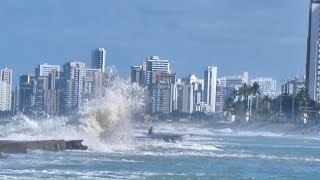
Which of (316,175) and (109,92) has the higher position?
(109,92)

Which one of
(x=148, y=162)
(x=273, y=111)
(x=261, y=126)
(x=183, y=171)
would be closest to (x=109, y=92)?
(x=148, y=162)

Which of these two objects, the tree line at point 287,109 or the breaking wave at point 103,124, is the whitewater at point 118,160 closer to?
the breaking wave at point 103,124

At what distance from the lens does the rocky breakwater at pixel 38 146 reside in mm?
44025

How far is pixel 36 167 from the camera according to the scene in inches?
1374

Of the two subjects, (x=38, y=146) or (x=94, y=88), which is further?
(x=94, y=88)

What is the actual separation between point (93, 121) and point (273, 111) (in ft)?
466

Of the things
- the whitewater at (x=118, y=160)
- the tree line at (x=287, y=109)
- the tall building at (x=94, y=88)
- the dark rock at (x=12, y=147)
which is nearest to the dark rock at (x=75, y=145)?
the whitewater at (x=118, y=160)

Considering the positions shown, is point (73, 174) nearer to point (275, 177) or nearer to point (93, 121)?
point (275, 177)

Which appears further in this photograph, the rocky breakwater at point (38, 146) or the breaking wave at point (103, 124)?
the breaking wave at point (103, 124)

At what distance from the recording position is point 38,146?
47781 mm

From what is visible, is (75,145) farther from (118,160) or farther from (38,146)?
(118,160)

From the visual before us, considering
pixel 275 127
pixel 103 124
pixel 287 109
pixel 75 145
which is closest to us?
pixel 75 145

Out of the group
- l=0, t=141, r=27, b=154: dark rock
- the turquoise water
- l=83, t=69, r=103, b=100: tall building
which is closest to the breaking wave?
l=83, t=69, r=103, b=100: tall building

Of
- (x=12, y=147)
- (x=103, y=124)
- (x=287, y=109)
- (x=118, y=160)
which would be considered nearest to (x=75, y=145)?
(x=12, y=147)
